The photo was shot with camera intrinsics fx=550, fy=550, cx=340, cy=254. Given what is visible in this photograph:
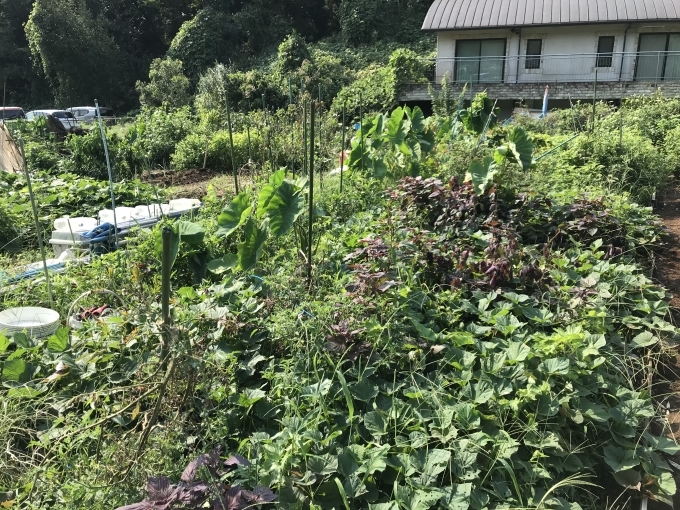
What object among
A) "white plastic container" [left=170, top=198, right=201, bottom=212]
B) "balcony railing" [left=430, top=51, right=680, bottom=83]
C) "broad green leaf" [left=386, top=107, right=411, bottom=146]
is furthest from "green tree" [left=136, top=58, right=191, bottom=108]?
"broad green leaf" [left=386, top=107, right=411, bottom=146]

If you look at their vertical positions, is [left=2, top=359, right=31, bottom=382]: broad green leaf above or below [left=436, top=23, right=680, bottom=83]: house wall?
below

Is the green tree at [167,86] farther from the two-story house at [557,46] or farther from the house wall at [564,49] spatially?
the house wall at [564,49]

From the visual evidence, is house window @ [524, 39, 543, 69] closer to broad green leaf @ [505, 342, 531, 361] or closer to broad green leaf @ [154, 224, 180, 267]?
broad green leaf @ [154, 224, 180, 267]

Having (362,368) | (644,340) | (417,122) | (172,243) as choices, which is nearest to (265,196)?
(172,243)

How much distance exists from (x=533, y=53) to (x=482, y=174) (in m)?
17.3

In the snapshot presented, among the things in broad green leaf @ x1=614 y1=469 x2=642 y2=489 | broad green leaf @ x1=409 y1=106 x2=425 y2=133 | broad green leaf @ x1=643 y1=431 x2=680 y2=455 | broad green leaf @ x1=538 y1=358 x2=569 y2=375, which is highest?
broad green leaf @ x1=409 y1=106 x2=425 y2=133

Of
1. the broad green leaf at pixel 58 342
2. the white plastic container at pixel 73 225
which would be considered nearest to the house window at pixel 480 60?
the white plastic container at pixel 73 225

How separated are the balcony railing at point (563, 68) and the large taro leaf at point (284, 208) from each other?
1552cm

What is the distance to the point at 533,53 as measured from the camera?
19.3m

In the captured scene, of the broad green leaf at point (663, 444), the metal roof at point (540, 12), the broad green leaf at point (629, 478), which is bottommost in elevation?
the broad green leaf at point (629, 478)

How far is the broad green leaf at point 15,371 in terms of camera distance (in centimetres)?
234

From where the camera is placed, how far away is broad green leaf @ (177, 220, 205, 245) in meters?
3.45

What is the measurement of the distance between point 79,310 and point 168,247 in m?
1.71

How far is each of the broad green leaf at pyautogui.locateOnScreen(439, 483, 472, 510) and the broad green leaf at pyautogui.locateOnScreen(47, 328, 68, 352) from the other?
5.78 ft
